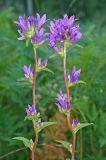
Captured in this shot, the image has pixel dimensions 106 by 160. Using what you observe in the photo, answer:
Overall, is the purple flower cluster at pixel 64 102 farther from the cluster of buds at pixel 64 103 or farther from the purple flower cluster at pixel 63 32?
the purple flower cluster at pixel 63 32

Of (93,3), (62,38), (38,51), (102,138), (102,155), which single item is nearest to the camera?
(62,38)

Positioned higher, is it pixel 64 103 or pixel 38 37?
pixel 38 37

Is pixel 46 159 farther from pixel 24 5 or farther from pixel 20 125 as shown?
pixel 24 5

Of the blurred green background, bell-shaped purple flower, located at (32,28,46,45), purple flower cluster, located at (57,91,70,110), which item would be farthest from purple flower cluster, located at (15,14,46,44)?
the blurred green background

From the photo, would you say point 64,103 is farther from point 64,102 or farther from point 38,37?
point 38,37

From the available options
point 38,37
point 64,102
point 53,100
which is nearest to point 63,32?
point 38,37

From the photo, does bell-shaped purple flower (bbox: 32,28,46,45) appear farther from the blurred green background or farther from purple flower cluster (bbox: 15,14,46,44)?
the blurred green background

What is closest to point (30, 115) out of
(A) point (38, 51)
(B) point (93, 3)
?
(A) point (38, 51)

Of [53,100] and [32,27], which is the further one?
[53,100]
